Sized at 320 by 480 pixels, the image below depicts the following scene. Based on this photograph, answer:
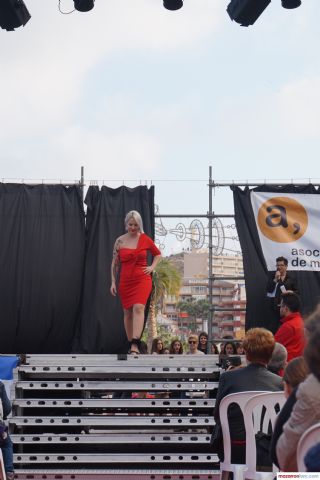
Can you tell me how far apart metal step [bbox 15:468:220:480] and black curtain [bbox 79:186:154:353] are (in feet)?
13.9

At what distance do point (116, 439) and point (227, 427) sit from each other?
317 centimetres

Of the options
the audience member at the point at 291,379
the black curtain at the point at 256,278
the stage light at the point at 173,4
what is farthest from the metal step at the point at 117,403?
the audience member at the point at 291,379

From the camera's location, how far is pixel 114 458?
8.10 meters

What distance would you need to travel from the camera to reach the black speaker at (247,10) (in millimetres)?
8992

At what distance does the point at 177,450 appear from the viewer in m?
8.59

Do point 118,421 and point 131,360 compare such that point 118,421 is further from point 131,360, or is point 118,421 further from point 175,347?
point 175,347

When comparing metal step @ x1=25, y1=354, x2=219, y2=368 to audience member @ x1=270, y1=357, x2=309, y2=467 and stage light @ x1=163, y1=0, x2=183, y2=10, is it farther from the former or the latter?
audience member @ x1=270, y1=357, x2=309, y2=467

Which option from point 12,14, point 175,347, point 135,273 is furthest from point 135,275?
point 12,14

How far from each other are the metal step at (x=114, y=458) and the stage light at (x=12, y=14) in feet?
15.1

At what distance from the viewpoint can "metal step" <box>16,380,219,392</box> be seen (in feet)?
28.0

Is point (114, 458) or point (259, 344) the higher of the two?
point (259, 344)

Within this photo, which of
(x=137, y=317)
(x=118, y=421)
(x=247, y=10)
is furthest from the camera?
(x=137, y=317)

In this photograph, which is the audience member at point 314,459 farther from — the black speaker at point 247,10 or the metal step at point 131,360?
the black speaker at point 247,10

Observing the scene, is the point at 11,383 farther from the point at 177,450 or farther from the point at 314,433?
the point at 314,433
